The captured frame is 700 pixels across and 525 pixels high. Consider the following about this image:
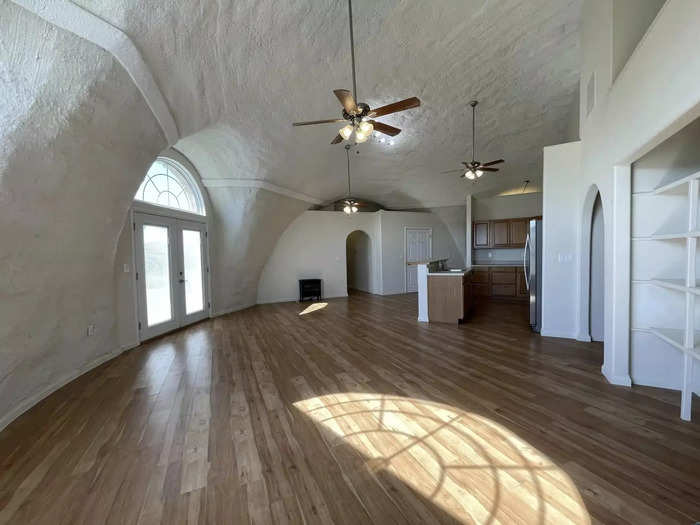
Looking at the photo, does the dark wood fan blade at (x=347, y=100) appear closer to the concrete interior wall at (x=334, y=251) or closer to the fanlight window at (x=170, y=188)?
the fanlight window at (x=170, y=188)

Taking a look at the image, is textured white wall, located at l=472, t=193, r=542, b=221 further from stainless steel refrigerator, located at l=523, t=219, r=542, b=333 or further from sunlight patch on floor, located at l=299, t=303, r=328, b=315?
sunlight patch on floor, located at l=299, t=303, r=328, b=315

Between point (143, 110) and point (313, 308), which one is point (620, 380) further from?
point (313, 308)

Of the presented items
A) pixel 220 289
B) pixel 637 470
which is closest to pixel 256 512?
pixel 637 470

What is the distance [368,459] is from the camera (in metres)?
1.85

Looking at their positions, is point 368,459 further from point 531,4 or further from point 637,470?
point 531,4

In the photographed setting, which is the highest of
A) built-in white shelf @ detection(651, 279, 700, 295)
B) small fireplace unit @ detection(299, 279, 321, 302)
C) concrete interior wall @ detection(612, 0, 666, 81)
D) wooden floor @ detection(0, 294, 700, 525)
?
concrete interior wall @ detection(612, 0, 666, 81)

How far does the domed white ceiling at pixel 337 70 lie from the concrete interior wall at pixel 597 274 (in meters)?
2.32

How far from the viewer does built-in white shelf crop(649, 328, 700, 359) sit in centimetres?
205

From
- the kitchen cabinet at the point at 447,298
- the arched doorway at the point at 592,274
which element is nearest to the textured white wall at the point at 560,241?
the arched doorway at the point at 592,274

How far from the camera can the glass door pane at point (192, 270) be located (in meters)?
5.53

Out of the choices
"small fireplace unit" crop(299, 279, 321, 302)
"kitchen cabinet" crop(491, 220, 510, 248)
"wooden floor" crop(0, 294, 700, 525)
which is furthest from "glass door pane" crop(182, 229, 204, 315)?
"kitchen cabinet" crop(491, 220, 510, 248)

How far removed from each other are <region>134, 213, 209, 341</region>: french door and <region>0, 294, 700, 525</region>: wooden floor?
3.90 feet

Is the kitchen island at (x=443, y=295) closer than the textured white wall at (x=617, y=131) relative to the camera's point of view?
No

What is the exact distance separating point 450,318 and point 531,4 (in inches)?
177
